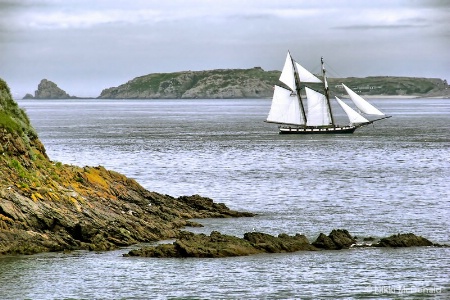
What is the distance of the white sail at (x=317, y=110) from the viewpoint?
122375mm

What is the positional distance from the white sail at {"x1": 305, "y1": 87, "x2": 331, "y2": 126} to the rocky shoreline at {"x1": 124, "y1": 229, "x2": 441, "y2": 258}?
8768 centimetres

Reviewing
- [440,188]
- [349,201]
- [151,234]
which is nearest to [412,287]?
[151,234]

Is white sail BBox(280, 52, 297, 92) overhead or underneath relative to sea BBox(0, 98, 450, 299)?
overhead

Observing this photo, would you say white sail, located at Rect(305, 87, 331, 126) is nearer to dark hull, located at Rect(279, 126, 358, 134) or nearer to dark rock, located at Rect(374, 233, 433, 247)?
dark hull, located at Rect(279, 126, 358, 134)

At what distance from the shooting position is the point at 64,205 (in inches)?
1309

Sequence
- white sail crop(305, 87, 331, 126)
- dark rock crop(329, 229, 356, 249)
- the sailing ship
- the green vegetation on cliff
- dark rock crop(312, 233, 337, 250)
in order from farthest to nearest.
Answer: white sail crop(305, 87, 331, 126)
the sailing ship
the green vegetation on cliff
dark rock crop(329, 229, 356, 249)
dark rock crop(312, 233, 337, 250)

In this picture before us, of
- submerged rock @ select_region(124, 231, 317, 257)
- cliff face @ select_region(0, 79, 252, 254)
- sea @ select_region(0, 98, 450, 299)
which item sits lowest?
sea @ select_region(0, 98, 450, 299)

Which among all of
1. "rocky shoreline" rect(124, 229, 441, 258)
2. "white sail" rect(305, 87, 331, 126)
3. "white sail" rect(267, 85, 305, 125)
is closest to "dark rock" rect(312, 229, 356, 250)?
"rocky shoreline" rect(124, 229, 441, 258)

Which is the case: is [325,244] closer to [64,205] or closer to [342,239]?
[342,239]

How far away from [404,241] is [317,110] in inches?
3597

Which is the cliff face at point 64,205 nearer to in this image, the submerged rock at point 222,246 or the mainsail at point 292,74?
the submerged rock at point 222,246

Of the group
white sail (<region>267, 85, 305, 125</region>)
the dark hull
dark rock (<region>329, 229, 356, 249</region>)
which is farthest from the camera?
white sail (<region>267, 85, 305, 125</region>)

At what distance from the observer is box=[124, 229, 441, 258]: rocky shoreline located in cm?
3128

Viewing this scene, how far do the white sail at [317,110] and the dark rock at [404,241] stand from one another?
8737 centimetres
